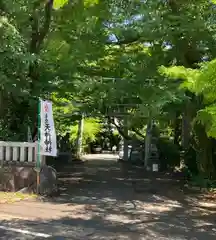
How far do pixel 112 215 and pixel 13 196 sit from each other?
116 inches

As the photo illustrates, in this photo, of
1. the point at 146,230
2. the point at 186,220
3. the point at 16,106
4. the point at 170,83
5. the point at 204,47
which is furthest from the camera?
the point at 16,106

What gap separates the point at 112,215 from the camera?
8.80 m

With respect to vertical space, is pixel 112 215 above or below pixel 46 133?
below

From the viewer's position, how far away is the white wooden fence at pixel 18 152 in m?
11.2

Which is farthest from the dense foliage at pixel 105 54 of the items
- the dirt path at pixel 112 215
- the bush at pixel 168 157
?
the bush at pixel 168 157

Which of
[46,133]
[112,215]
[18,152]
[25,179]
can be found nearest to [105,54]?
[46,133]

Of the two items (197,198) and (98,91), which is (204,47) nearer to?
(98,91)

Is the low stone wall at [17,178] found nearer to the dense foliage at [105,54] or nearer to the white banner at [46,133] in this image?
the white banner at [46,133]

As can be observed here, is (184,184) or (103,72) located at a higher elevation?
(103,72)

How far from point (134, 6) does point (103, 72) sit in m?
3.00

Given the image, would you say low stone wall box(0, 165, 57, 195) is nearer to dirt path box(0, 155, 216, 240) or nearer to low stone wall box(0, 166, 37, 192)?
low stone wall box(0, 166, 37, 192)

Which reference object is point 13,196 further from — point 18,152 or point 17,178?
point 18,152

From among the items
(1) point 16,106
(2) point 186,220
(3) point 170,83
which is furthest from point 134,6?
(2) point 186,220

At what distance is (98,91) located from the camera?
13219mm
